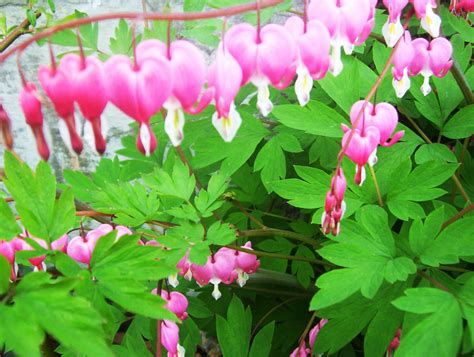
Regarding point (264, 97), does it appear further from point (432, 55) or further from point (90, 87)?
point (432, 55)

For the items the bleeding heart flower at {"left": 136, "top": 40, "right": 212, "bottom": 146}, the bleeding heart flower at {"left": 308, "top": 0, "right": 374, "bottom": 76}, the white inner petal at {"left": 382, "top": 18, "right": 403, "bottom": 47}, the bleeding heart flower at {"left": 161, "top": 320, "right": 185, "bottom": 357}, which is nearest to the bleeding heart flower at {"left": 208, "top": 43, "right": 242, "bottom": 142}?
→ the bleeding heart flower at {"left": 136, "top": 40, "right": 212, "bottom": 146}

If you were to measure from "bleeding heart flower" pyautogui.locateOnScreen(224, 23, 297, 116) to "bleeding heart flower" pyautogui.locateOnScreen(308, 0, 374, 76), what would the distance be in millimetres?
124

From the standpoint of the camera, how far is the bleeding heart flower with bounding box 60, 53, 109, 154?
2.36 ft

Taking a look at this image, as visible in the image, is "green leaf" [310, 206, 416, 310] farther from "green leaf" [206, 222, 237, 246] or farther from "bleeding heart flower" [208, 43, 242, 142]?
"bleeding heart flower" [208, 43, 242, 142]

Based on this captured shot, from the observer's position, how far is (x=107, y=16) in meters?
0.70

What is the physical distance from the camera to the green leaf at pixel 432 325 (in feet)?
3.06

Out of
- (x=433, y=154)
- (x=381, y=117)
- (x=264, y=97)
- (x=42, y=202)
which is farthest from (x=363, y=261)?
(x=42, y=202)

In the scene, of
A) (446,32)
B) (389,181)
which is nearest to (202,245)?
(389,181)

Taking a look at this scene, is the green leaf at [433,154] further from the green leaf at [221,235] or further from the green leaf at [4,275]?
the green leaf at [4,275]

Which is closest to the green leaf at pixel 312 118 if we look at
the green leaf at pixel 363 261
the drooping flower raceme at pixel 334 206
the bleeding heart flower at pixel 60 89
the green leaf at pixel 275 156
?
the green leaf at pixel 275 156

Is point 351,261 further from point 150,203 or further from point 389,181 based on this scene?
point 150,203

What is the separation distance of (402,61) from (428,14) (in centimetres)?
11

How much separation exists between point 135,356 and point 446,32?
1.55 meters

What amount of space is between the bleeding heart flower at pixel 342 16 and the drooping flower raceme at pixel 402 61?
0.71 feet
